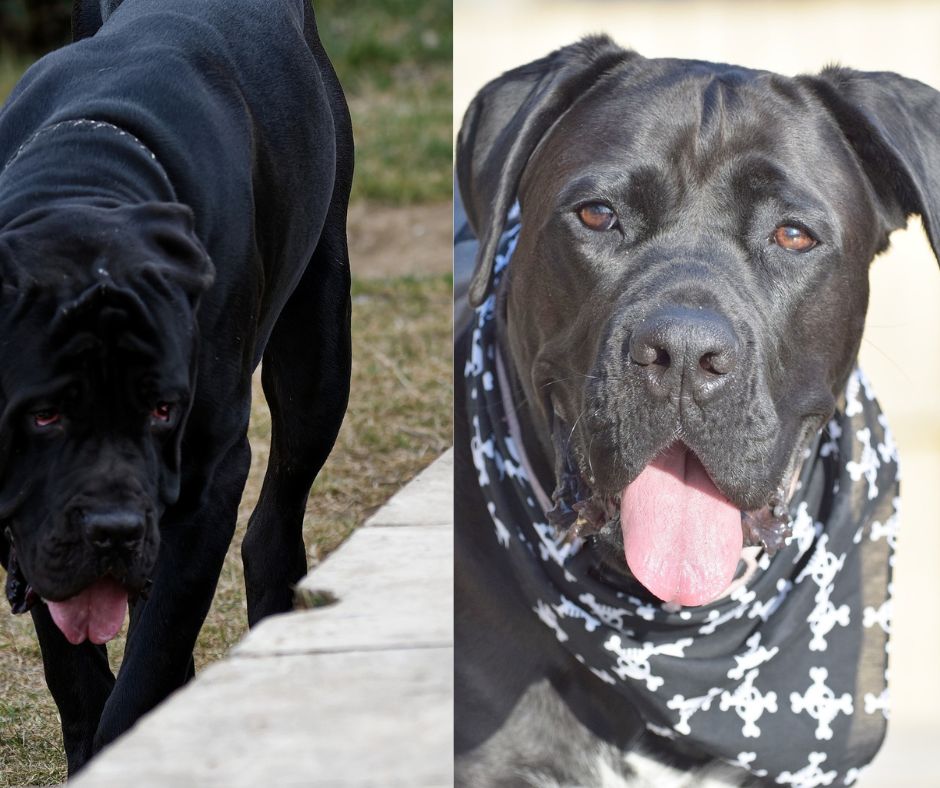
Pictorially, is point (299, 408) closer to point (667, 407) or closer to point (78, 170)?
point (78, 170)

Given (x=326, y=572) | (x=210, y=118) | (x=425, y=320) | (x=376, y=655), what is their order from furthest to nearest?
(x=425, y=320)
(x=326, y=572)
(x=210, y=118)
(x=376, y=655)

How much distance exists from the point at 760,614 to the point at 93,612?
1.07 meters

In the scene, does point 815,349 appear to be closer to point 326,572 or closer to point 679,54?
point 679,54

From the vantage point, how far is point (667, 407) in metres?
1.99

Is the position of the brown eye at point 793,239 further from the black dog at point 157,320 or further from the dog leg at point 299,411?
the dog leg at point 299,411

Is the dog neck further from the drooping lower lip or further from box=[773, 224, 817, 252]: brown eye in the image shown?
box=[773, 224, 817, 252]: brown eye

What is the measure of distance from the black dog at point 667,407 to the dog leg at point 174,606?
23.8 inches

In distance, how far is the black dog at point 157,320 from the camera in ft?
7.69

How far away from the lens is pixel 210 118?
2770 millimetres

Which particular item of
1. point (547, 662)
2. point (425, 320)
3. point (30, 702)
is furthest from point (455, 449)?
point (425, 320)

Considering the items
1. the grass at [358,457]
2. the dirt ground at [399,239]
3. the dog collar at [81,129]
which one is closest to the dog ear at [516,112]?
the dog collar at [81,129]

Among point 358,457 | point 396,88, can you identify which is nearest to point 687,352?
point 358,457

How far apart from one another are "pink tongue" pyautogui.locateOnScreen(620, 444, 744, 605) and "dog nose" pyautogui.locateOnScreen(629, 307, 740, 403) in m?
0.13

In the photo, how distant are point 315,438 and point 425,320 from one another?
6.97 feet
